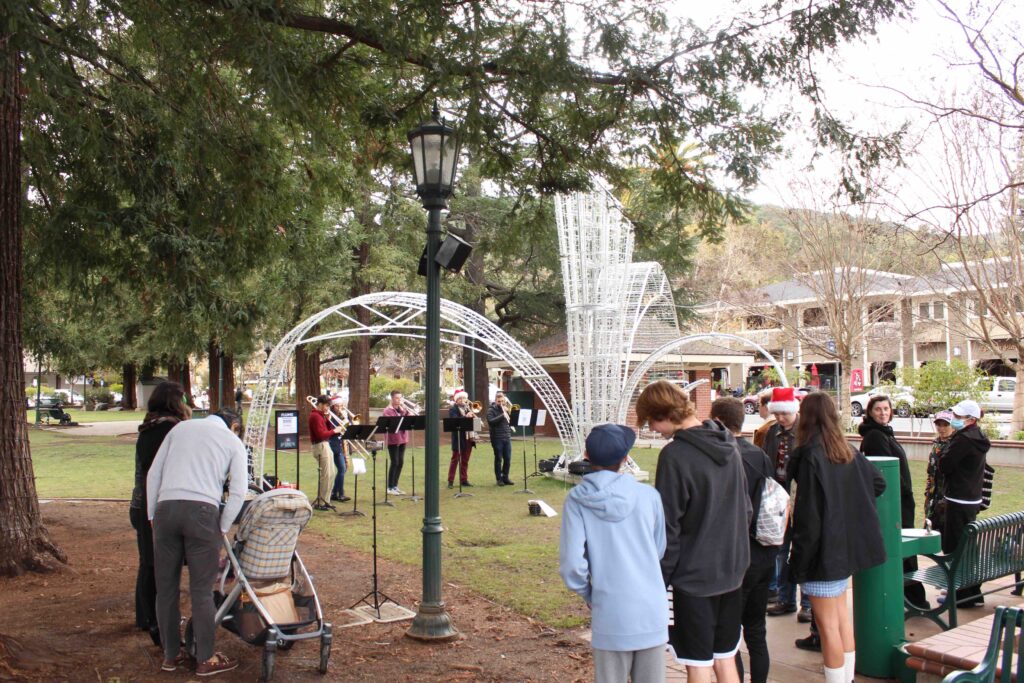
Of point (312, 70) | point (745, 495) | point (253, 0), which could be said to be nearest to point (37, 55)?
point (253, 0)

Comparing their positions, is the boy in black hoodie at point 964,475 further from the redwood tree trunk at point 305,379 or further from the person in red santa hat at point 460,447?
the redwood tree trunk at point 305,379

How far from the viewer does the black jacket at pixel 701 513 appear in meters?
3.99

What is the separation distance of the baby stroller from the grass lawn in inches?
85.4

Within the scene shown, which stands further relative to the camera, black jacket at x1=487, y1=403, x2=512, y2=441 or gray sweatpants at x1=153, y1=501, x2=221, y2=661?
black jacket at x1=487, y1=403, x2=512, y2=441

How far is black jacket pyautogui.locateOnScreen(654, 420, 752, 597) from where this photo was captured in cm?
399

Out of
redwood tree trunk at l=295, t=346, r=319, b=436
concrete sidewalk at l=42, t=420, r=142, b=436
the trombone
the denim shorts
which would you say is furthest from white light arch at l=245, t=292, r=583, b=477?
concrete sidewalk at l=42, t=420, r=142, b=436

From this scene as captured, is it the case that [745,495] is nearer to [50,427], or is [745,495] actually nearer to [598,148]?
[598,148]

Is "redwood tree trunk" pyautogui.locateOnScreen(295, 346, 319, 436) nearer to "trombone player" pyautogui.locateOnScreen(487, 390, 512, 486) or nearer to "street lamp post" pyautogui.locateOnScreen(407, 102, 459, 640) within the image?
"trombone player" pyautogui.locateOnScreen(487, 390, 512, 486)

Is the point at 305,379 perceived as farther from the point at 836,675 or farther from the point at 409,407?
the point at 836,675

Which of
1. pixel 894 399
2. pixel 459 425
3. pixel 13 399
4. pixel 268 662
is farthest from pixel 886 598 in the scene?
pixel 894 399

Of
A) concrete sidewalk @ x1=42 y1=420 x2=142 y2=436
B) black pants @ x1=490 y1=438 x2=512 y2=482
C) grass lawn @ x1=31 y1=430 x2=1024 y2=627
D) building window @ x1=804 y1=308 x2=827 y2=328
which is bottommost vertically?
grass lawn @ x1=31 y1=430 x2=1024 y2=627

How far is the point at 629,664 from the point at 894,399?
27592mm

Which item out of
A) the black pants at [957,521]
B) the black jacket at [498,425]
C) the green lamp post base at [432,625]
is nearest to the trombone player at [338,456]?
the black jacket at [498,425]

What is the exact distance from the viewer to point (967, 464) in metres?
6.88
